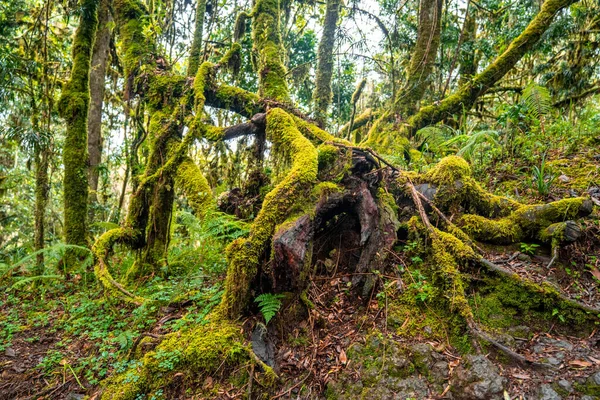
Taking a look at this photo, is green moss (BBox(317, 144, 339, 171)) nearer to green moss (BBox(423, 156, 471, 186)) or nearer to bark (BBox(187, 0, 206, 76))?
green moss (BBox(423, 156, 471, 186))

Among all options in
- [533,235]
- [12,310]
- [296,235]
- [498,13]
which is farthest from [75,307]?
[498,13]

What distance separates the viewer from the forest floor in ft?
7.95

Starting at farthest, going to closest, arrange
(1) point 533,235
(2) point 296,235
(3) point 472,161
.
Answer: (3) point 472,161, (1) point 533,235, (2) point 296,235

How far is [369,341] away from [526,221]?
212 centimetres

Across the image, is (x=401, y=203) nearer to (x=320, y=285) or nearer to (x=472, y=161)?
(x=320, y=285)

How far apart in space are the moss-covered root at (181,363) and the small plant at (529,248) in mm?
2725

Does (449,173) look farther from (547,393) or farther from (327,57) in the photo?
(327,57)

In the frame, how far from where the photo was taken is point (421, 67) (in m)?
7.46

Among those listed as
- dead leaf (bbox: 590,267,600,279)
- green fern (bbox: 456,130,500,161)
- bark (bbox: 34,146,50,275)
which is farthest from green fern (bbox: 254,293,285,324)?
bark (bbox: 34,146,50,275)

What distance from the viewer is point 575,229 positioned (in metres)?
3.13

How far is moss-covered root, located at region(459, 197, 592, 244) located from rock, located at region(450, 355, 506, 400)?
1488 mm

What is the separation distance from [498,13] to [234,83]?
7.63m

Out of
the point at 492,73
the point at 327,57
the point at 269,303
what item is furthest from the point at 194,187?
the point at 492,73

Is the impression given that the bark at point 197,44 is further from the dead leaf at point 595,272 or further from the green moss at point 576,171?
the dead leaf at point 595,272
